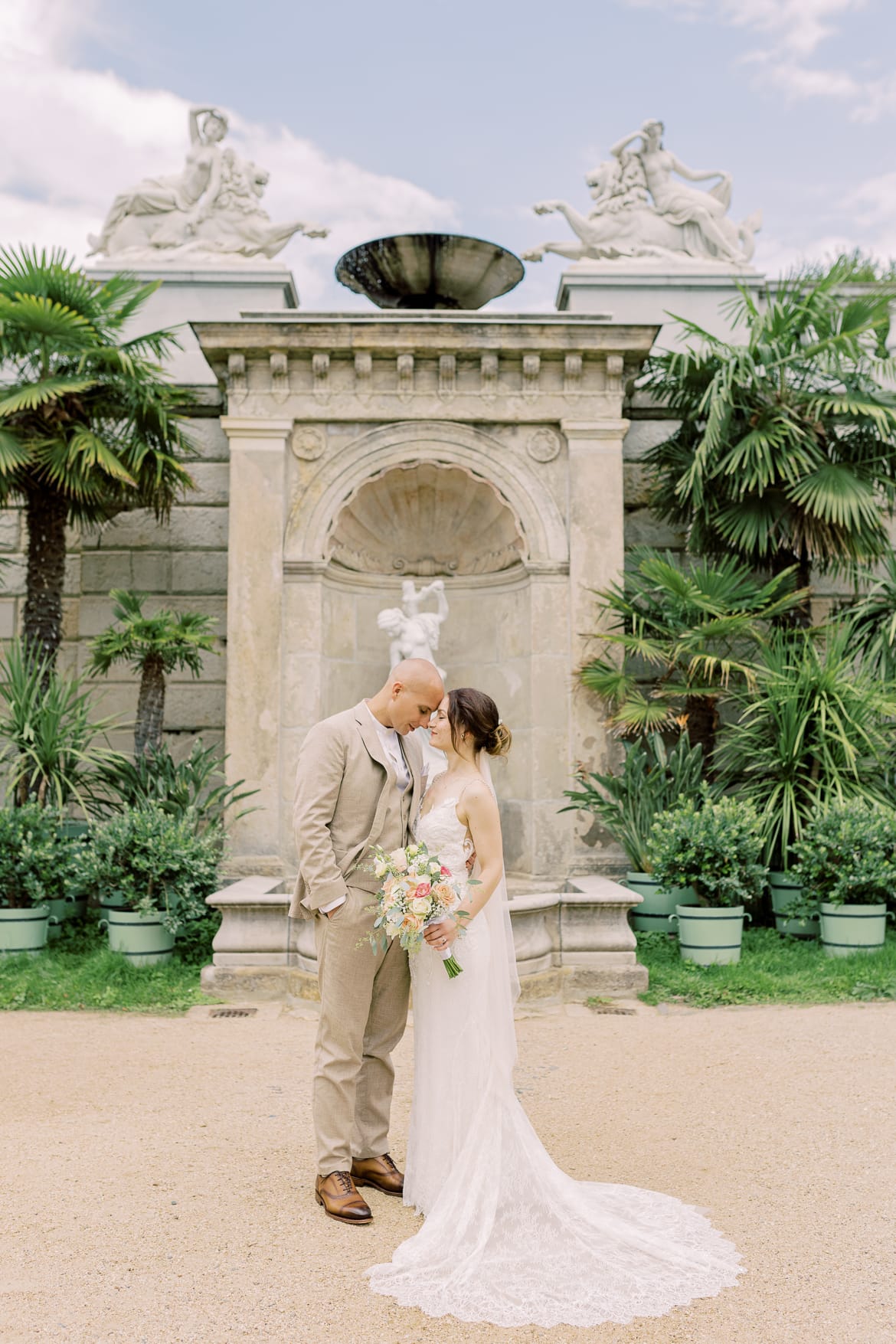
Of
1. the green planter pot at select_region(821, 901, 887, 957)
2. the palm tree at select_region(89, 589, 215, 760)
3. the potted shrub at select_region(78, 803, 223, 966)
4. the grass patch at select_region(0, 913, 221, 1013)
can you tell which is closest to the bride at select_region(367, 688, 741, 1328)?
the grass patch at select_region(0, 913, 221, 1013)

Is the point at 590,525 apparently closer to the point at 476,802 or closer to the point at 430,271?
the point at 430,271

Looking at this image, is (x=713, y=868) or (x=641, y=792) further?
(x=641, y=792)

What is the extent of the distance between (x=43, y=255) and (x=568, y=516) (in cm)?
470

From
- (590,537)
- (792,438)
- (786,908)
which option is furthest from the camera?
(590,537)

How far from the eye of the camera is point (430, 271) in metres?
10.2

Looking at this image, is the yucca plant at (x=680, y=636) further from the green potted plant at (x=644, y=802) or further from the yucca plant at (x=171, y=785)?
the yucca plant at (x=171, y=785)

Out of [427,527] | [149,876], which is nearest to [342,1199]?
[149,876]

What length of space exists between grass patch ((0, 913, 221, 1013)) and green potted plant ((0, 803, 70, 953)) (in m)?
0.16

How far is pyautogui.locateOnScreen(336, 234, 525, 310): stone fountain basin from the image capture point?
995 centimetres

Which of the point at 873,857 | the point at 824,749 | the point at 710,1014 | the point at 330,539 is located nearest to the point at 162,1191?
the point at 710,1014

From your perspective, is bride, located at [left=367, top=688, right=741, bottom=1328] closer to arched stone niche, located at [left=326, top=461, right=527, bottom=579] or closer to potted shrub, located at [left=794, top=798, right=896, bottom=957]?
potted shrub, located at [left=794, top=798, right=896, bottom=957]

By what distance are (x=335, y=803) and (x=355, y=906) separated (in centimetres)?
35

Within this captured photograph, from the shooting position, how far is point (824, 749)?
26.4 ft

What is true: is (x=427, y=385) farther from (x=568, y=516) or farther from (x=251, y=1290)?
(x=251, y=1290)
